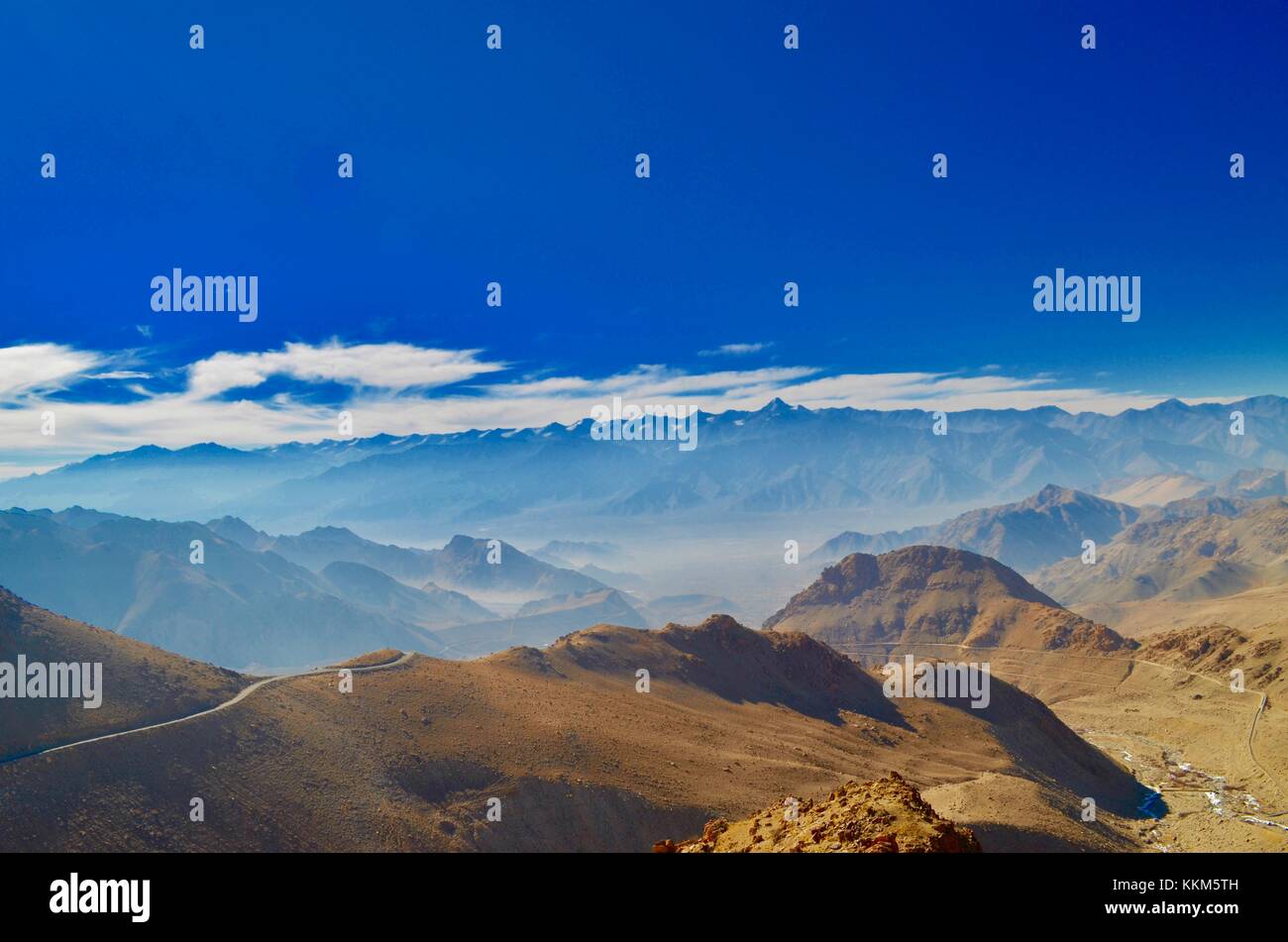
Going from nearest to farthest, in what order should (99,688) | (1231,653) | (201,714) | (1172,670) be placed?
1. (99,688)
2. (201,714)
3. (1231,653)
4. (1172,670)

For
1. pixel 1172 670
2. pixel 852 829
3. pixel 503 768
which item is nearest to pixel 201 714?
pixel 503 768

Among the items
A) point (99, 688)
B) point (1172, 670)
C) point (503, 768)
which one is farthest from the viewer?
point (1172, 670)

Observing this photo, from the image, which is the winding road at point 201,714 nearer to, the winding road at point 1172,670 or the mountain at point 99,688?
the mountain at point 99,688

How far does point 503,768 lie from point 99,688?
90.5 feet

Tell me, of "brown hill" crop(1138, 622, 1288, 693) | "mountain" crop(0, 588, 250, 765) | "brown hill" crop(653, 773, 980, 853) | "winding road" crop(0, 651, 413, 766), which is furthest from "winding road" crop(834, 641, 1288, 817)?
"mountain" crop(0, 588, 250, 765)

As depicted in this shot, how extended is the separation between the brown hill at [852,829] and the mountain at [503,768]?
23.7m

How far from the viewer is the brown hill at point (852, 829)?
22017mm

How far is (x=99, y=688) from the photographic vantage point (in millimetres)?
50125

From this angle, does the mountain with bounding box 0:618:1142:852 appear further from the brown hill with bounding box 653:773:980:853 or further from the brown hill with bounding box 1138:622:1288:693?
the brown hill with bounding box 1138:622:1288:693

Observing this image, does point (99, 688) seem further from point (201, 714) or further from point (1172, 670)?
point (1172, 670)
